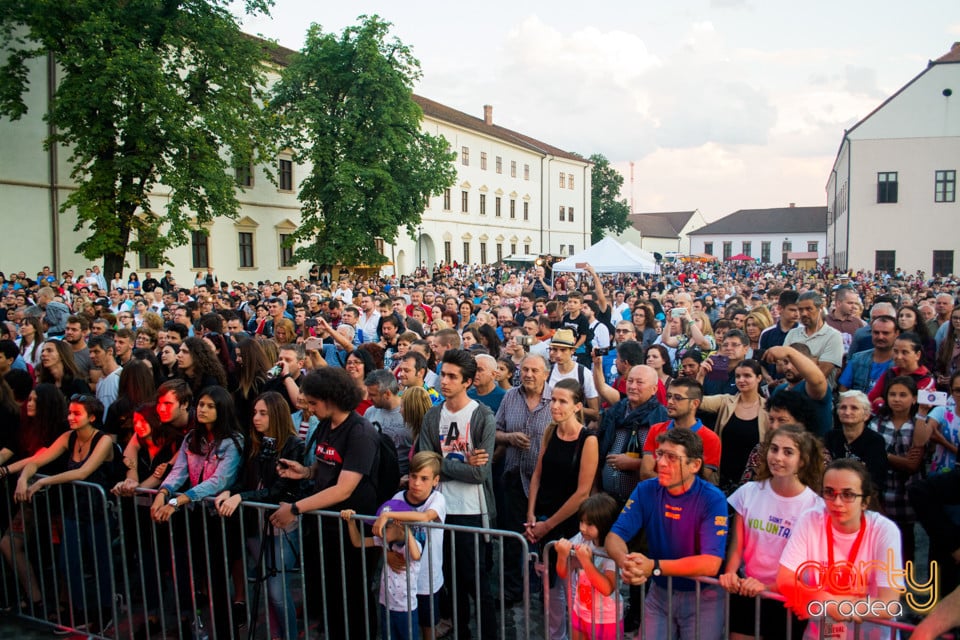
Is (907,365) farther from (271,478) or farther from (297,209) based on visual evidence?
(297,209)

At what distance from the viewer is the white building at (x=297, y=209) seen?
83.7ft

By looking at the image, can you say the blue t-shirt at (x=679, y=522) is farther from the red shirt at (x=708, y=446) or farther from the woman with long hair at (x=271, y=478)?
the woman with long hair at (x=271, y=478)

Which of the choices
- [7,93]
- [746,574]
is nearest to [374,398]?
[746,574]

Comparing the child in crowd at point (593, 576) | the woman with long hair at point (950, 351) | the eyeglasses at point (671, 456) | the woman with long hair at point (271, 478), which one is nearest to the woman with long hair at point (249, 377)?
the woman with long hair at point (271, 478)

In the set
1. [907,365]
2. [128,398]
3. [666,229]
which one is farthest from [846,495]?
[666,229]

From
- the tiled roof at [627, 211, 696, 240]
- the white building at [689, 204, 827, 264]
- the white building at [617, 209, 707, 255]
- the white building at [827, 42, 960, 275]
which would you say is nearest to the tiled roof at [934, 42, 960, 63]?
the white building at [827, 42, 960, 275]

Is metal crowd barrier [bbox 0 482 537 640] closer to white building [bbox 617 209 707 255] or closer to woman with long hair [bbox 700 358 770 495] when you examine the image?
woman with long hair [bbox 700 358 770 495]

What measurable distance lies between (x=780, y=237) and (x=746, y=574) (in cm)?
9715

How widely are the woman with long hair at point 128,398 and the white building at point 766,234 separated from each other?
91362 millimetres

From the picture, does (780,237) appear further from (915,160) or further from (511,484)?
(511,484)

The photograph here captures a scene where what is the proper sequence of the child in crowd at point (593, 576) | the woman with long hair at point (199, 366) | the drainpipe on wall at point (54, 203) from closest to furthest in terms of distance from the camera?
the child in crowd at point (593, 576) → the woman with long hair at point (199, 366) → the drainpipe on wall at point (54, 203)

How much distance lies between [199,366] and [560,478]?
3357 mm

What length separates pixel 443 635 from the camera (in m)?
4.85

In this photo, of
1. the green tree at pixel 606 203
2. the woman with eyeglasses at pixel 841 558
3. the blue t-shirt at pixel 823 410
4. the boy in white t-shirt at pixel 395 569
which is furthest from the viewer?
the green tree at pixel 606 203
